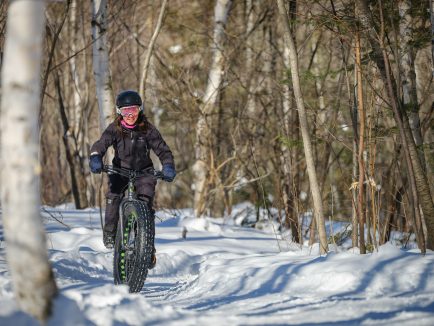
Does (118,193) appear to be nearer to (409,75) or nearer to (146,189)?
(146,189)

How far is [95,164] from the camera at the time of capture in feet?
20.9

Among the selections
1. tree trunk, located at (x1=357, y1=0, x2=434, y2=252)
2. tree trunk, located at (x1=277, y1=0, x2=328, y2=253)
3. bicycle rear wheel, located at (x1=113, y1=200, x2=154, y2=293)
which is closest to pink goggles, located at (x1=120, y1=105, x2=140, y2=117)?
bicycle rear wheel, located at (x1=113, y1=200, x2=154, y2=293)

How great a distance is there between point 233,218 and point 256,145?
2.09 m

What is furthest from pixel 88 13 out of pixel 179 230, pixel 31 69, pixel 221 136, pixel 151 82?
pixel 31 69

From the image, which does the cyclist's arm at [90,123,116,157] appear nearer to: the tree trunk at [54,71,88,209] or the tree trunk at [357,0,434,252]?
the tree trunk at [357,0,434,252]

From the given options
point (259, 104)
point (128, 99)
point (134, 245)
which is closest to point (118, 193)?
point (134, 245)

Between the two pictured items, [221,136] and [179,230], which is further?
[221,136]

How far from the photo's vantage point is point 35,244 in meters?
3.62

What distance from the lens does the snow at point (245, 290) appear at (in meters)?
4.06

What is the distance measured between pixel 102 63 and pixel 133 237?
5000 millimetres

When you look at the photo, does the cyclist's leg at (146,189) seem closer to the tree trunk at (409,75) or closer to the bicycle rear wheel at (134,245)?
the bicycle rear wheel at (134,245)

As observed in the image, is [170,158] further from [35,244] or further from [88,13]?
[88,13]

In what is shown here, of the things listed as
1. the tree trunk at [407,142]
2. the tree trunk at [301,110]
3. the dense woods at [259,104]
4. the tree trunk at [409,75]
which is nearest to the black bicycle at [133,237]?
the dense woods at [259,104]

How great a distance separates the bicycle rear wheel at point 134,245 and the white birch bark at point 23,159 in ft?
8.07
